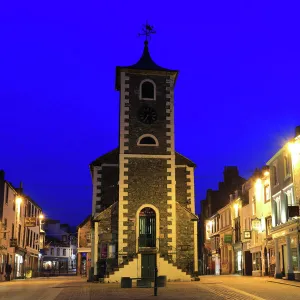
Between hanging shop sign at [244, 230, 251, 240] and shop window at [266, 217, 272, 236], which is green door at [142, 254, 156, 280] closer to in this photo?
shop window at [266, 217, 272, 236]

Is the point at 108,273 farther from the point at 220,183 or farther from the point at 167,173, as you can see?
the point at 220,183

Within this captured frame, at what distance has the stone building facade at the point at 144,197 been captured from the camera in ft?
116

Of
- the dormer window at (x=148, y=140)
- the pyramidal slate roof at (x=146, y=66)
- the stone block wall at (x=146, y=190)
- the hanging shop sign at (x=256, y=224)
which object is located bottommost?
the hanging shop sign at (x=256, y=224)

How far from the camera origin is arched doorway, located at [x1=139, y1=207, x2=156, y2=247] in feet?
117

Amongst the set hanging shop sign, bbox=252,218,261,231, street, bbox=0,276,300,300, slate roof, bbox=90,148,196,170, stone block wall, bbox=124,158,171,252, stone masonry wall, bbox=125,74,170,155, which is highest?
stone masonry wall, bbox=125,74,170,155

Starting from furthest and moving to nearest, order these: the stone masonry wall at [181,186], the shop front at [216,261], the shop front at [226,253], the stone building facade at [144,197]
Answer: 1. the shop front at [216,261]
2. the shop front at [226,253]
3. the stone masonry wall at [181,186]
4. the stone building facade at [144,197]

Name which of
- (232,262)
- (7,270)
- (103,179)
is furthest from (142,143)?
(232,262)

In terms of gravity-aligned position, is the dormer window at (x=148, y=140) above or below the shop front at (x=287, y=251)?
above

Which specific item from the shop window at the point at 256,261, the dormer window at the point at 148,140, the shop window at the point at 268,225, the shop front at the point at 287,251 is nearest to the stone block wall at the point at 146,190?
the dormer window at the point at 148,140

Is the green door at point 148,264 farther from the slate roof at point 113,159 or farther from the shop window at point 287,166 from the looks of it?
the shop window at point 287,166

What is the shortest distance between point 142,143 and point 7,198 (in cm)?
1551

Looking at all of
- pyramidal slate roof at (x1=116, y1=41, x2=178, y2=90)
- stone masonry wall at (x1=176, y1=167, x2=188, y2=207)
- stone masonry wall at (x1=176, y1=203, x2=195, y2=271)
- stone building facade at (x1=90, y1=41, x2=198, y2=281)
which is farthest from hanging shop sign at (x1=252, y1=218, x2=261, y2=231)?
pyramidal slate roof at (x1=116, y1=41, x2=178, y2=90)

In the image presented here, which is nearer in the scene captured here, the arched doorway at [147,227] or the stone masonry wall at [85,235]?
the arched doorway at [147,227]

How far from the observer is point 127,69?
39.0 m
